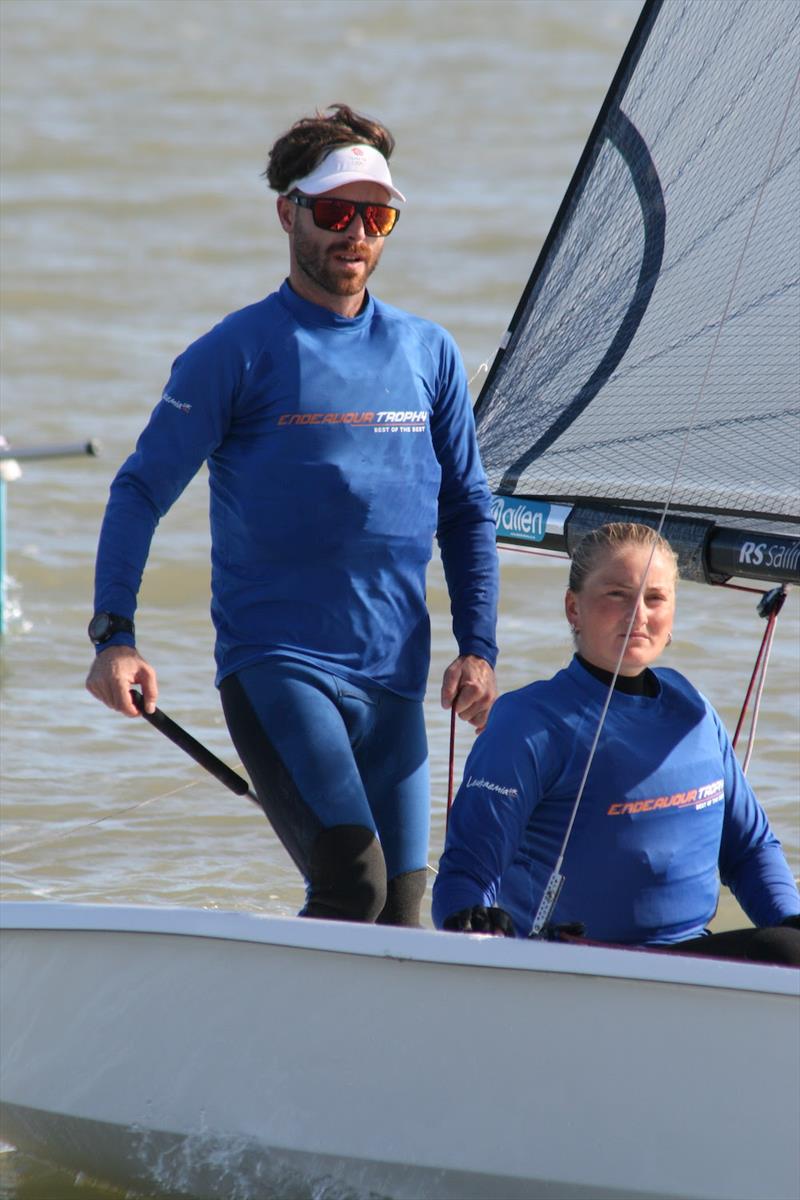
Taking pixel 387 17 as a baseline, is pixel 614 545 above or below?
below

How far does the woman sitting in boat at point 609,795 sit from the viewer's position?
2.21 meters

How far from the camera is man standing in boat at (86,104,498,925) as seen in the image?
2.35m

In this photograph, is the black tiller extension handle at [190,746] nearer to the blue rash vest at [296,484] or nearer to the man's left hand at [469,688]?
the blue rash vest at [296,484]

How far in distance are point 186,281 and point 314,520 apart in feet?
25.6

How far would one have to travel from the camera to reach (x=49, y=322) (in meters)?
9.27

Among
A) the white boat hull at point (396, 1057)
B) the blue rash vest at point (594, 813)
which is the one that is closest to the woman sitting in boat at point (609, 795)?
the blue rash vest at point (594, 813)

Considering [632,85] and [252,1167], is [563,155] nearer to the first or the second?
[632,85]

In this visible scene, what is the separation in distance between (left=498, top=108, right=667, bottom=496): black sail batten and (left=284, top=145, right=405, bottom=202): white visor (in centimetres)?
71

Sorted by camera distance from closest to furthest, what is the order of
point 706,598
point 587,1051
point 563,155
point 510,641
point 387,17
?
1. point 587,1051
2. point 510,641
3. point 706,598
4. point 563,155
5. point 387,17

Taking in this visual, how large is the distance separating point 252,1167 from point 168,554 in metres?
4.13

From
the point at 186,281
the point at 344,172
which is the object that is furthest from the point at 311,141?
the point at 186,281

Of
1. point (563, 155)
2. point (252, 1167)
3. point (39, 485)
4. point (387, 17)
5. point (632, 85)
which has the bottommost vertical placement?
point (252, 1167)

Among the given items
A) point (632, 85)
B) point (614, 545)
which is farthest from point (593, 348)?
point (614, 545)

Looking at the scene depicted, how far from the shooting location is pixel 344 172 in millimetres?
2389
